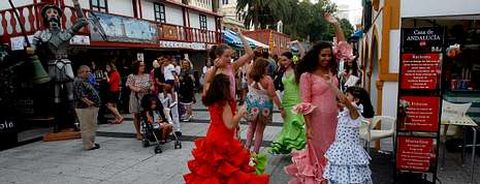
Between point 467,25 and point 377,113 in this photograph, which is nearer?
point 377,113

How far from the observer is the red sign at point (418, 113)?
12.7ft

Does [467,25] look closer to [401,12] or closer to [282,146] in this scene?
[401,12]

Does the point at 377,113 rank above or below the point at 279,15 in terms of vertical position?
below

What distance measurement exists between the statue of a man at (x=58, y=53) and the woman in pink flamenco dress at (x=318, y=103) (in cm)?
586

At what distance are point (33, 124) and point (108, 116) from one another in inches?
72.5

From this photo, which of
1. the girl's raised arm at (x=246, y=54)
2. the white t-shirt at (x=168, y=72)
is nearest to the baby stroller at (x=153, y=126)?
the girl's raised arm at (x=246, y=54)

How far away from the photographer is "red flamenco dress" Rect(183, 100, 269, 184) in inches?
127

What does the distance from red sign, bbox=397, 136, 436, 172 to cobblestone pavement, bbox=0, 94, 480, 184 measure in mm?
457

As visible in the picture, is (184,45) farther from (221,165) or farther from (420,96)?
(221,165)

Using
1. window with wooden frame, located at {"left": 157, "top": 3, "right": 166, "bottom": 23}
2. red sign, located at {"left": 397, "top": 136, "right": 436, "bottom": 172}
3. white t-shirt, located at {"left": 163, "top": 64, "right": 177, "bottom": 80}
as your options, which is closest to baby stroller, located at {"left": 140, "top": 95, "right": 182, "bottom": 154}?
white t-shirt, located at {"left": 163, "top": 64, "right": 177, "bottom": 80}

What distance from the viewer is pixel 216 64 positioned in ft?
13.9

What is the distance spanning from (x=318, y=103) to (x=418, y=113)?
126 cm

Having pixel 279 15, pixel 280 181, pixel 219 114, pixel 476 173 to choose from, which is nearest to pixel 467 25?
pixel 476 173

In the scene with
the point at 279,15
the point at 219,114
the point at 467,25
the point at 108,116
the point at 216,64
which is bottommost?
the point at 108,116
